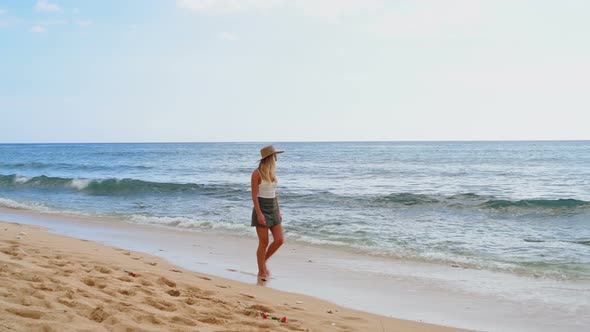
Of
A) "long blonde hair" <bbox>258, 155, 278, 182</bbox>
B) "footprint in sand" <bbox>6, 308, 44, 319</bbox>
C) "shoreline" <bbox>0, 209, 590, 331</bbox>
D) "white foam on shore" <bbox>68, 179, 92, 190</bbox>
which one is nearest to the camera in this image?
"footprint in sand" <bbox>6, 308, 44, 319</bbox>

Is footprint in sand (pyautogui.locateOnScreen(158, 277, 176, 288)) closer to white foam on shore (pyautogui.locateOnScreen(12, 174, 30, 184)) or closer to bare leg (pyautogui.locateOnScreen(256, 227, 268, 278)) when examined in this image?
bare leg (pyautogui.locateOnScreen(256, 227, 268, 278))

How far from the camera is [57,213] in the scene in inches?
550

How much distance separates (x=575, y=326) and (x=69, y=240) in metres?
7.40

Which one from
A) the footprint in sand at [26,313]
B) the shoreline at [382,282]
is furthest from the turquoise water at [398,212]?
the footprint in sand at [26,313]

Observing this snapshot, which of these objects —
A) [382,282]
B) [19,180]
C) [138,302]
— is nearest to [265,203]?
[382,282]

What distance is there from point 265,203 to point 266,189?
0.67 feet

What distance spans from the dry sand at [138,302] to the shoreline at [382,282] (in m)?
0.50

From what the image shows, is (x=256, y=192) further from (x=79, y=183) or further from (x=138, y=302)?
(x=79, y=183)

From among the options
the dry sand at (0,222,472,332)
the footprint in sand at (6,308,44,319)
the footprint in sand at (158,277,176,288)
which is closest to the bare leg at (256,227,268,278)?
the dry sand at (0,222,472,332)

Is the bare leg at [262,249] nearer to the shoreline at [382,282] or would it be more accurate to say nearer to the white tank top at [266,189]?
the shoreline at [382,282]

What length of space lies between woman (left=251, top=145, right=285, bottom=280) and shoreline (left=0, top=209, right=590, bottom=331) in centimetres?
37

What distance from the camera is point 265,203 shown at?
6.73 meters

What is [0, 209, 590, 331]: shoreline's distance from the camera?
16.9ft

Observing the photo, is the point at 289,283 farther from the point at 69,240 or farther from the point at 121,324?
the point at 69,240
